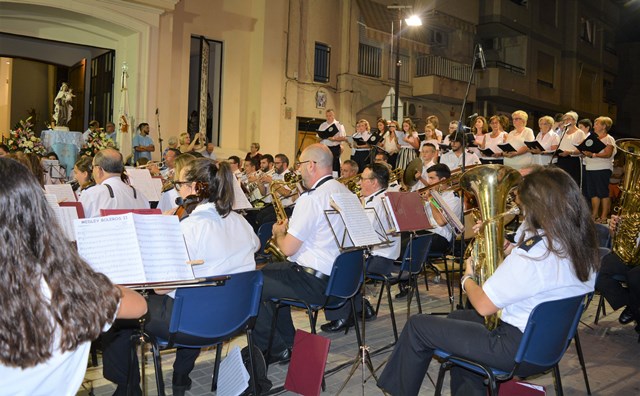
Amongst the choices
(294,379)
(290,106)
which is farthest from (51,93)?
(294,379)

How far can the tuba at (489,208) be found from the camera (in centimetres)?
337

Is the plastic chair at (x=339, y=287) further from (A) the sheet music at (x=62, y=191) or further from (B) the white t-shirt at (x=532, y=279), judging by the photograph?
(A) the sheet music at (x=62, y=191)

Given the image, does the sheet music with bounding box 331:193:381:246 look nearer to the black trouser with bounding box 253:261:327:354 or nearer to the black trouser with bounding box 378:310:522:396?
the black trouser with bounding box 253:261:327:354

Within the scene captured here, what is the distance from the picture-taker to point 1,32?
13477 mm

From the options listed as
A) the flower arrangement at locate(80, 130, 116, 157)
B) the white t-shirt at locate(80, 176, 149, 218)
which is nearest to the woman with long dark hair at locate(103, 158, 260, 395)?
the white t-shirt at locate(80, 176, 149, 218)

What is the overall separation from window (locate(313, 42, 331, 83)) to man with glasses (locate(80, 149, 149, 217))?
40.9ft

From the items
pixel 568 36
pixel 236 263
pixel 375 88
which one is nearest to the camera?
pixel 236 263

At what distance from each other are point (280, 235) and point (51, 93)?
14.5 m

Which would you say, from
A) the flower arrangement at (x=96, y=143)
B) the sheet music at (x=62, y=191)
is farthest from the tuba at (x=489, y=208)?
the flower arrangement at (x=96, y=143)

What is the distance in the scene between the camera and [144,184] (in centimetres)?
781

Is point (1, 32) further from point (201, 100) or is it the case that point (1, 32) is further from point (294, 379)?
point (294, 379)

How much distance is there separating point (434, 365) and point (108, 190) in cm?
344

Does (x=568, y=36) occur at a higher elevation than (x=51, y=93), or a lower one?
higher

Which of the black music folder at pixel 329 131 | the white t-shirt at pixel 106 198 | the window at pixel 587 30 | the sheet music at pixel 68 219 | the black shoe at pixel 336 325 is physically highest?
the window at pixel 587 30
